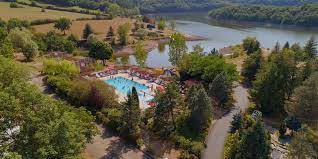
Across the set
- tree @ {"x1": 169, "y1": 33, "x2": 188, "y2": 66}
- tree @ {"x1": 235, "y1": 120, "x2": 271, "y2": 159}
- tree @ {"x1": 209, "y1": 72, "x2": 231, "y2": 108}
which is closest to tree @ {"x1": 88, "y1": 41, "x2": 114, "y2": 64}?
tree @ {"x1": 169, "y1": 33, "x2": 188, "y2": 66}

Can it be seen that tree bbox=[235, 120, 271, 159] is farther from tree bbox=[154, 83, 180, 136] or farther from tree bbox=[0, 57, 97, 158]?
tree bbox=[0, 57, 97, 158]

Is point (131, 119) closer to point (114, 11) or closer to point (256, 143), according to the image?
point (256, 143)

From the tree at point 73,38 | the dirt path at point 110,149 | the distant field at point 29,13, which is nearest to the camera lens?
the dirt path at point 110,149

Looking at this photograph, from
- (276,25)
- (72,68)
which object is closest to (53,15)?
(72,68)

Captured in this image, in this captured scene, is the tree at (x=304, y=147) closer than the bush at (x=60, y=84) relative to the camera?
Yes

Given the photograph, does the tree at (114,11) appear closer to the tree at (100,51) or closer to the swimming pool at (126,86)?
the tree at (100,51)

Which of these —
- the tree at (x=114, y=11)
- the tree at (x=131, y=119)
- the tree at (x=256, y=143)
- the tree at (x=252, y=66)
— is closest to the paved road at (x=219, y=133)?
the tree at (x=256, y=143)
